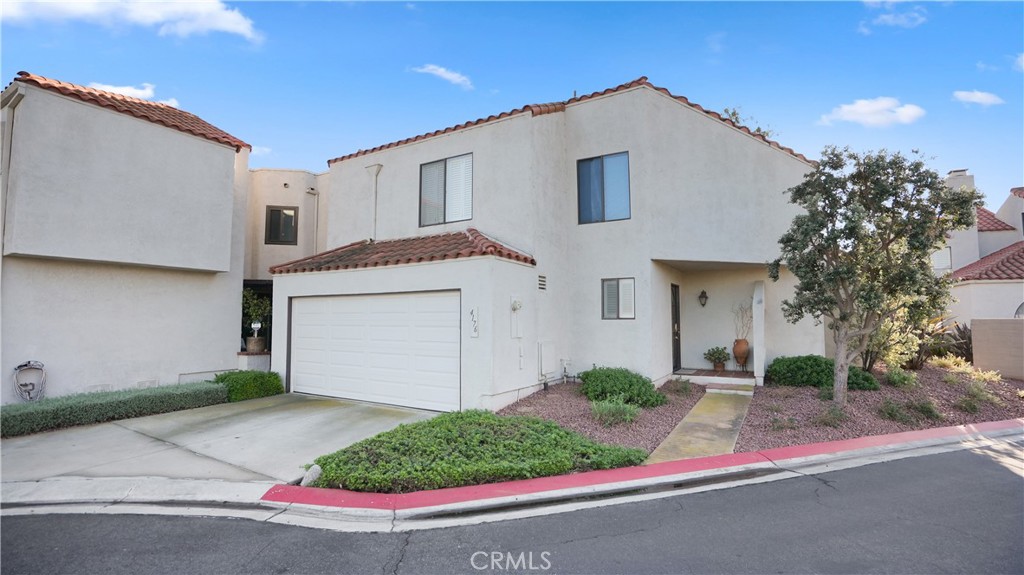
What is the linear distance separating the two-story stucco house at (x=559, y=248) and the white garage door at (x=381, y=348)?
33mm

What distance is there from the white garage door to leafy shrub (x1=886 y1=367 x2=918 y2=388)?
9.19 meters

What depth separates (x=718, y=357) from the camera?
1212 cm

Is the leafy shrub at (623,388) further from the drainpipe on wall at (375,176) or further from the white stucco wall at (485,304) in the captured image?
the drainpipe on wall at (375,176)

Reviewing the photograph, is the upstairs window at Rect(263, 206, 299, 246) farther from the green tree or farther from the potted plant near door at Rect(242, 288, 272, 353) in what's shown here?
the green tree

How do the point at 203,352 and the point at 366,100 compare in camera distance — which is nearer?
the point at 203,352

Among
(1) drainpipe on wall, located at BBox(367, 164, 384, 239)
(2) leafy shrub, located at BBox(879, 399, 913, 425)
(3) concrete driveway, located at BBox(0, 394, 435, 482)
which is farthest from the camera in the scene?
(1) drainpipe on wall, located at BBox(367, 164, 384, 239)

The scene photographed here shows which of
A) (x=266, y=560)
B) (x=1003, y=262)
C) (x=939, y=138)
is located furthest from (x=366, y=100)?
(x=1003, y=262)

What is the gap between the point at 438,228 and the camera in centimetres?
1148

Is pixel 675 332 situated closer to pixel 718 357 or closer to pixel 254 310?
pixel 718 357

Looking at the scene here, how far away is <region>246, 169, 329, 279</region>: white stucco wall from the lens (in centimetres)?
1459

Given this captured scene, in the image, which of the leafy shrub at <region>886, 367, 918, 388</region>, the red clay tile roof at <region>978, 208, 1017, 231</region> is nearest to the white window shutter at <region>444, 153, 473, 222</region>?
the leafy shrub at <region>886, 367, 918, 388</region>

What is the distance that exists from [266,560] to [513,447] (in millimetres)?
2974

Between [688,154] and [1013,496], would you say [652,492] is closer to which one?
[1013,496]

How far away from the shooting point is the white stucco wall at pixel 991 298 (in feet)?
46.3
